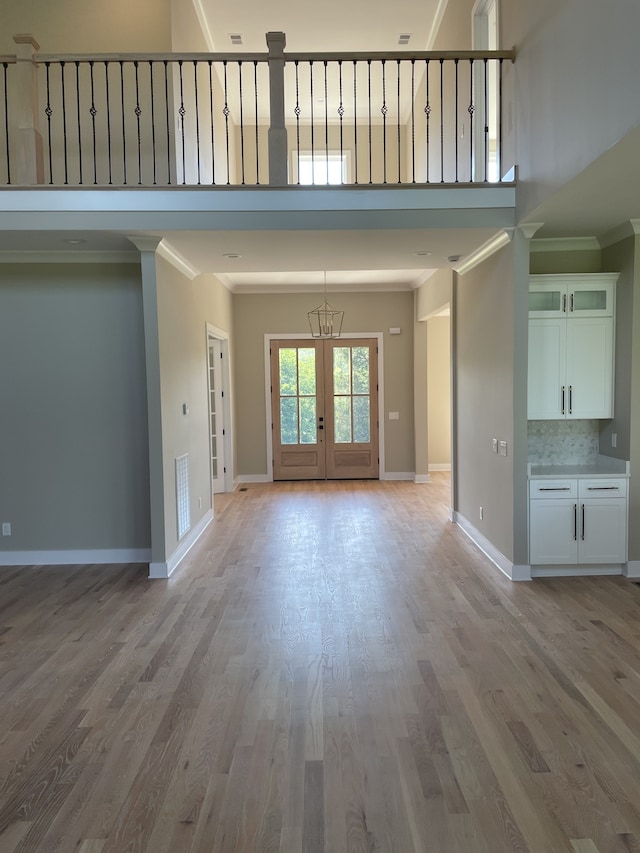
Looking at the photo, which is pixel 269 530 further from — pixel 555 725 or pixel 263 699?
pixel 555 725

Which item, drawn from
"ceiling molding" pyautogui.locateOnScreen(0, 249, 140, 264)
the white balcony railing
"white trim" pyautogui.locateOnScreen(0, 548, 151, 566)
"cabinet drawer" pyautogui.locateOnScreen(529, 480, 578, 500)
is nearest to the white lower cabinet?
"cabinet drawer" pyautogui.locateOnScreen(529, 480, 578, 500)

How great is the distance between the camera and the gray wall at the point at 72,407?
5012 millimetres

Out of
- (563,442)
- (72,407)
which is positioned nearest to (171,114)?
(72,407)

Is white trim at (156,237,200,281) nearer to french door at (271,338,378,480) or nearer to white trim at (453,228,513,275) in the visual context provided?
white trim at (453,228,513,275)

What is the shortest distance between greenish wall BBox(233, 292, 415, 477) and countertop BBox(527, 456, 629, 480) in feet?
14.3

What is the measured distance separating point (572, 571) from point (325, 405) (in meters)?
5.20

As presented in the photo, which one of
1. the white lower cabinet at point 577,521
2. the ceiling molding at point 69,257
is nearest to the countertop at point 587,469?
the white lower cabinet at point 577,521

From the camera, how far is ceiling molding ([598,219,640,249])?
426cm

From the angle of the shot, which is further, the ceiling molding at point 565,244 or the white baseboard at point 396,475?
the white baseboard at point 396,475

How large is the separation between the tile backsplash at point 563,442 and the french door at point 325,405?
4.37 metres

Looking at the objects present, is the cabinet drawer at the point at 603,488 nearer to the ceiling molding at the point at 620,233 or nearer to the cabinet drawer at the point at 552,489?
the cabinet drawer at the point at 552,489

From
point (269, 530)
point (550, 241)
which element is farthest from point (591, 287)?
point (269, 530)

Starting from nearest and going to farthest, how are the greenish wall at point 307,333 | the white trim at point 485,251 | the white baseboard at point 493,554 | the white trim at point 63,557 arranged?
the white trim at point 485,251, the white baseboard at point 493,554, the white trim at point 63,557, the greenish wall at point 307,333

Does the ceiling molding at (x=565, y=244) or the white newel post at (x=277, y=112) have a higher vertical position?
the white newel post at (x=277, y=112)
